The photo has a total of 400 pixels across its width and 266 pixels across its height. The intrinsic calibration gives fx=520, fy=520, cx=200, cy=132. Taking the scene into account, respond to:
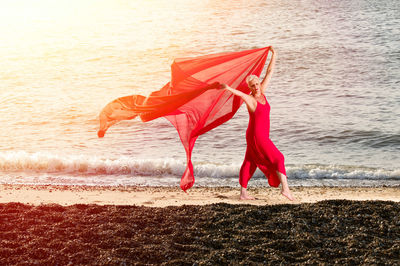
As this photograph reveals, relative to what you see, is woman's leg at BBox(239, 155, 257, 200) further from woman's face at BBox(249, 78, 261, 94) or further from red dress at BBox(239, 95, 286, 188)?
woman's face at BBox(249, 78, 261, 94)

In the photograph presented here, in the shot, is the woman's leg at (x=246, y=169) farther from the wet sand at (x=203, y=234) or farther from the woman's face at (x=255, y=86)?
the woman's face at (x=255, y=86)

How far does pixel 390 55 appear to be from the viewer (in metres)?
21.7

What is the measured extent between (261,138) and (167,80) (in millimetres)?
13305

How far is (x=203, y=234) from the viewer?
19.8 feet

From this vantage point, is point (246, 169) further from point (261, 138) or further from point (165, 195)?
point (165, 195)

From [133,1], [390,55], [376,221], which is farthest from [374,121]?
[133,1]

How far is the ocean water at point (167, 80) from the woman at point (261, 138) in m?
2.65

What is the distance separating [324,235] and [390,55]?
17544 millimetres

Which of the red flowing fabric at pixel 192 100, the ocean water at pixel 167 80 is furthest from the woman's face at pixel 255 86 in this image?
the ocean water at pixel 167 80

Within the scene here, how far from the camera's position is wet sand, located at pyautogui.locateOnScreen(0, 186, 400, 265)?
534 centimetres

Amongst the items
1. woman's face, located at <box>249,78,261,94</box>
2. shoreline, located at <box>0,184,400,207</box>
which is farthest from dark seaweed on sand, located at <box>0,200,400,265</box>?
woman's face, located at <box>249,78,261,94</box>

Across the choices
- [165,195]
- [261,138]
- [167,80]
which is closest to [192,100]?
[261,138]

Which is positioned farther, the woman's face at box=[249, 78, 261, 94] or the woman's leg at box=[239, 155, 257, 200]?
the woman's leg at box=[239, 155, 257, 200]

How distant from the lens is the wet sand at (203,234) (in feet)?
17.5
